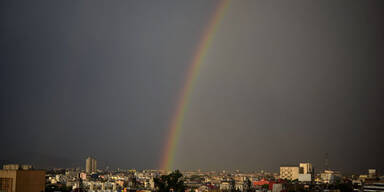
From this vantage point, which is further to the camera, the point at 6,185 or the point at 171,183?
the point at 171,183

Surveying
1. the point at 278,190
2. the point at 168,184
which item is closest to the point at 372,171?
the point at 278,190

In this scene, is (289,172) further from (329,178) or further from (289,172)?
(329,178)

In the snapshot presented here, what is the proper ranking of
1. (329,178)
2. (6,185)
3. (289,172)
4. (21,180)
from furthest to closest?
(289,172), (329,178), (21,180), (6,185)

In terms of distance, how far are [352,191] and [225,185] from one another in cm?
5082

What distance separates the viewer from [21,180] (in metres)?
34.9

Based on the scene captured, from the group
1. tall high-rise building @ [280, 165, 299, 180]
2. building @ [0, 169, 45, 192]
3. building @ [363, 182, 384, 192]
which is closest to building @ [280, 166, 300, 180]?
tall high-rise building @ [280, 165, 299, 180]

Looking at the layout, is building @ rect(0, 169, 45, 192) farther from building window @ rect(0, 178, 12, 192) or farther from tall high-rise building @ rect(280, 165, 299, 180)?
tall high-rise building @ rect(280, 165, 299, 180)

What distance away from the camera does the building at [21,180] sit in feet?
113

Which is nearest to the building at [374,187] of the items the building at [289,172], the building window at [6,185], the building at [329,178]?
the building at [329,178]

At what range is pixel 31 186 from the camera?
35.6 m

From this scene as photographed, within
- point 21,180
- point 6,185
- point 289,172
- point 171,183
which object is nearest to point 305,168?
point 289,172

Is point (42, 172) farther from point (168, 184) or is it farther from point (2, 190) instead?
point (168, 184)

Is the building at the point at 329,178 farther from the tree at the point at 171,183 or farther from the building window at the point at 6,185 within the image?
the building window at the point at 6,185

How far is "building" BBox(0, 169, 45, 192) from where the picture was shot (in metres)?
34.4
